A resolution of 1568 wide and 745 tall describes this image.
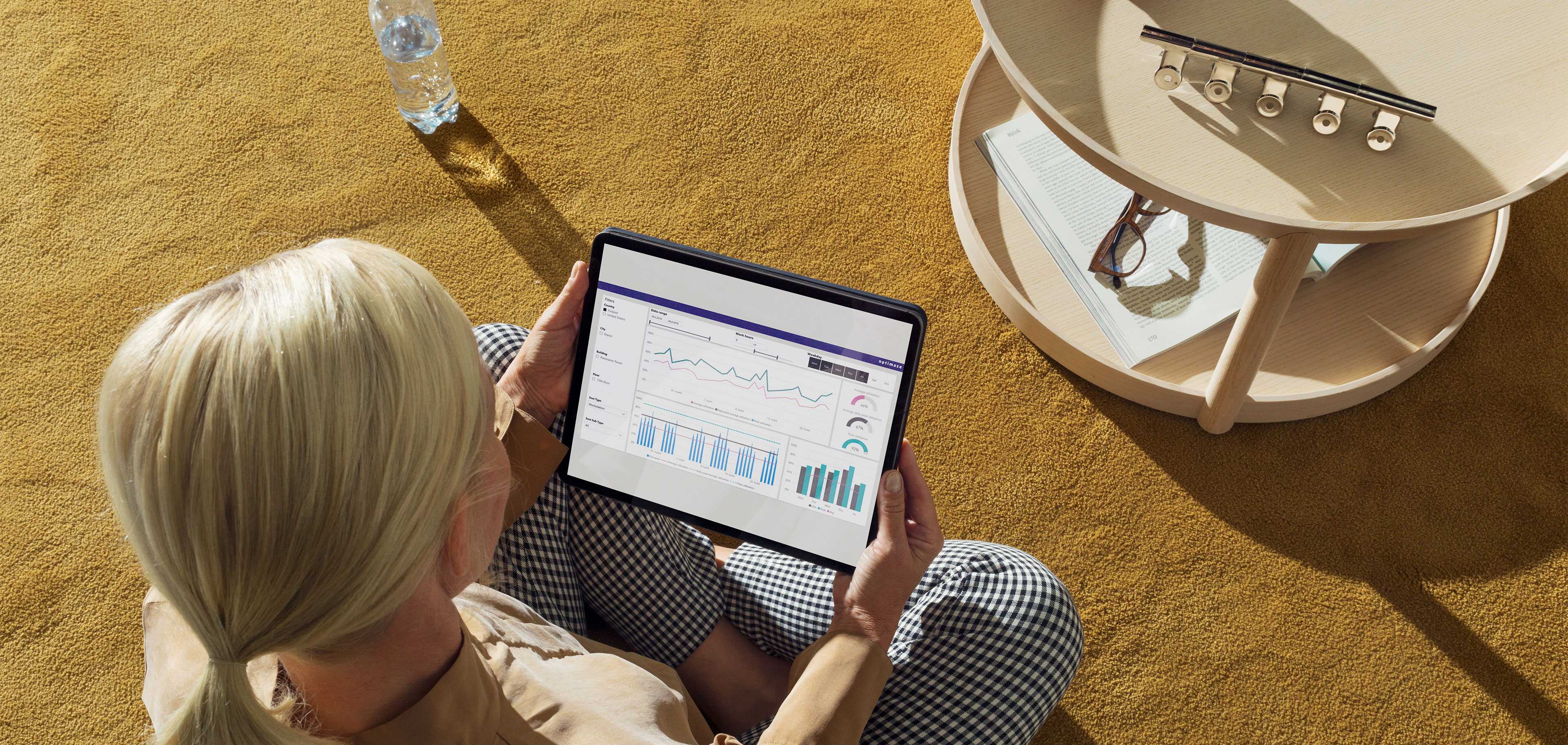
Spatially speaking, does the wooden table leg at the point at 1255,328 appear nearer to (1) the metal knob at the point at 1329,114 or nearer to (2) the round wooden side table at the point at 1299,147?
(2) the round wooden side table at the point at 1299,147

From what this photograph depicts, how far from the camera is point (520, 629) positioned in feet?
2.82

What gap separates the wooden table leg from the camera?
116cm

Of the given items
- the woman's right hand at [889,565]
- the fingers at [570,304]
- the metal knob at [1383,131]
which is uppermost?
the metal knob at [1383,131]

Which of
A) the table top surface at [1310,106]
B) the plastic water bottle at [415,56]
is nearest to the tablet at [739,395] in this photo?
the table top surface at [1310,106]

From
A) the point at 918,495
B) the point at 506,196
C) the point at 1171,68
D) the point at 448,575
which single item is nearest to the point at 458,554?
the point at 448,575

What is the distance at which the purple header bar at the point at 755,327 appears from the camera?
0.89 meters

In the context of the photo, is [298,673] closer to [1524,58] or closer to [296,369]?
[296,369]

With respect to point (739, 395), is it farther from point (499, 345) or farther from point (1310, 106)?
point (1310, 106)

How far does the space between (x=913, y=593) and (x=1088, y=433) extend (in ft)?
1.75

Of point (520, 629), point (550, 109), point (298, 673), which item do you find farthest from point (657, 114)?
point (298, 673)

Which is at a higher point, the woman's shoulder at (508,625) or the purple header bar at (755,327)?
the purple header bar at (755,327)

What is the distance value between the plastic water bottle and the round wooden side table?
0.88 metres

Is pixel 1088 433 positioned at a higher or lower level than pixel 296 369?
lower

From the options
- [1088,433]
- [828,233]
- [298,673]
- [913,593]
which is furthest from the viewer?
[828,233]
